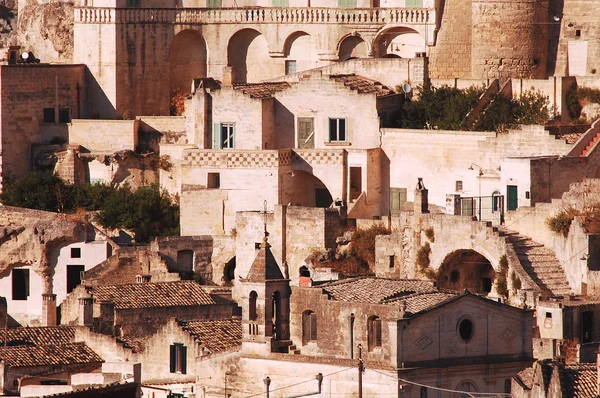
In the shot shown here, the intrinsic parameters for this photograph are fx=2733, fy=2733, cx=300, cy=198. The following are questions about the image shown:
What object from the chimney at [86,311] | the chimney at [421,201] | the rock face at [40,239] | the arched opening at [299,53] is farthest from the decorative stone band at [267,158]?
the chimney at [86,311]

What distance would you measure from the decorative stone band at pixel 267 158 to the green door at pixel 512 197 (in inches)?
243

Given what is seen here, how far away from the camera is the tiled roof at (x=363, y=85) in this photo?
2931 inches

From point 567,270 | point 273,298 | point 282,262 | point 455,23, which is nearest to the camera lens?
point 273,298

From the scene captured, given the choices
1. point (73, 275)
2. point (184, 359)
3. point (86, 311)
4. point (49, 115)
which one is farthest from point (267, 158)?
point (184, 359)

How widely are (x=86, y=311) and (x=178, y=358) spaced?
6.10 meters

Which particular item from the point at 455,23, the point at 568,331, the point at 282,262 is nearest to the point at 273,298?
the point at 568,331

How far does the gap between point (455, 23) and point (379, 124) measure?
6194 mm

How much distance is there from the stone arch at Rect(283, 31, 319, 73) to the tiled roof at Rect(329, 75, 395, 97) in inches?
186

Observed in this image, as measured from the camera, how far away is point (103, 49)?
80.5 metres

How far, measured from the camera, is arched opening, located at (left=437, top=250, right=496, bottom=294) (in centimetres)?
6669

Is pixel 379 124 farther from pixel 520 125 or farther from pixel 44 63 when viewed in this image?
pixel 44 63

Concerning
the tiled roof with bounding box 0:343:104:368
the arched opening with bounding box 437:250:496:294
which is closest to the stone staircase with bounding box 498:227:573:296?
the arched opening with bounding box 437:250:496:294

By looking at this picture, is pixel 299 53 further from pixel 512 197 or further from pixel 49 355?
pixel 49 355

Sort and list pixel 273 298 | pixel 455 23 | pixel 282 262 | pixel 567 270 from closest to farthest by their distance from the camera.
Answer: pixel 273 298 → pixel 567 270 → pixel 282 262 → pixel 455 23
